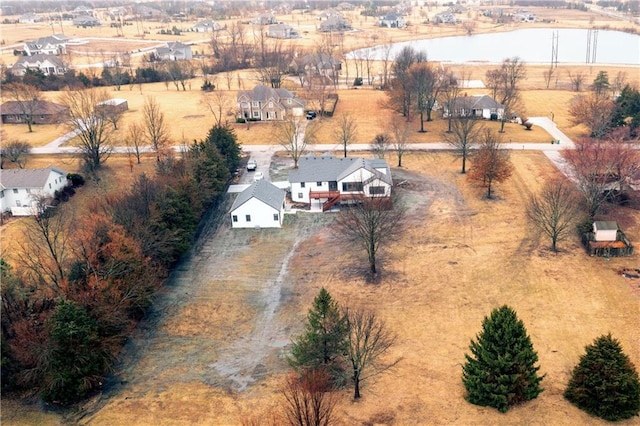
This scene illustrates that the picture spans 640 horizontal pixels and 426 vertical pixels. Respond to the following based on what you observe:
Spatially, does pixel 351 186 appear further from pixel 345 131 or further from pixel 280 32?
pixel 280 32

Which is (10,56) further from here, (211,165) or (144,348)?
(144,348)

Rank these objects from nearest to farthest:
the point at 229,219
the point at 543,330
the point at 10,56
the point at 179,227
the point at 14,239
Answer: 1. the point at 543,330
2. the point at 179,227
3. the point at 14,239
4. the point at 229,219
5. the point at 10,56

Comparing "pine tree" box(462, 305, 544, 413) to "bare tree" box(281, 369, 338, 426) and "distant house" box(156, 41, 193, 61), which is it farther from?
"distant house" box(156, 41, 193, 61)

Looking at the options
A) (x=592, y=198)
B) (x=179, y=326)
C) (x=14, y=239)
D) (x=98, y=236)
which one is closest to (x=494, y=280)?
(x=592, y=198)

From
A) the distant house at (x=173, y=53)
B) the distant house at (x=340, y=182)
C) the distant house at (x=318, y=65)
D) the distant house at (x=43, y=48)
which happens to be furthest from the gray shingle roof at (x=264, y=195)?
the distant house at (x=43, y=48)

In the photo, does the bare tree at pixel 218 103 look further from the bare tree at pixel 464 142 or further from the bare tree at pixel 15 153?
the bare tree at pixel 464 142

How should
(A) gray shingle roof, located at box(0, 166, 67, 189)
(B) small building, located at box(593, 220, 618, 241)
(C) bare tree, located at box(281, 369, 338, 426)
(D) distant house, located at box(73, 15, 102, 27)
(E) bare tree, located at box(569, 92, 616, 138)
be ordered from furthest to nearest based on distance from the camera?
(D) distant house, located at box(73, 15, 102, 27)
(E) bare tree, located at box(569, 92, 616, 138)
(A) gray shingle roof, located at box(0, 166, 67, 189)
(B) small building, located at box(593, 220, 618, 241)
(C) bare tree, located at box(281, 369, 338, 426)

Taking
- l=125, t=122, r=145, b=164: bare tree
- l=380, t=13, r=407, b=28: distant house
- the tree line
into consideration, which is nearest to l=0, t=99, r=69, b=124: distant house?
l=125, t=122, r=145, b=164: bare tree
